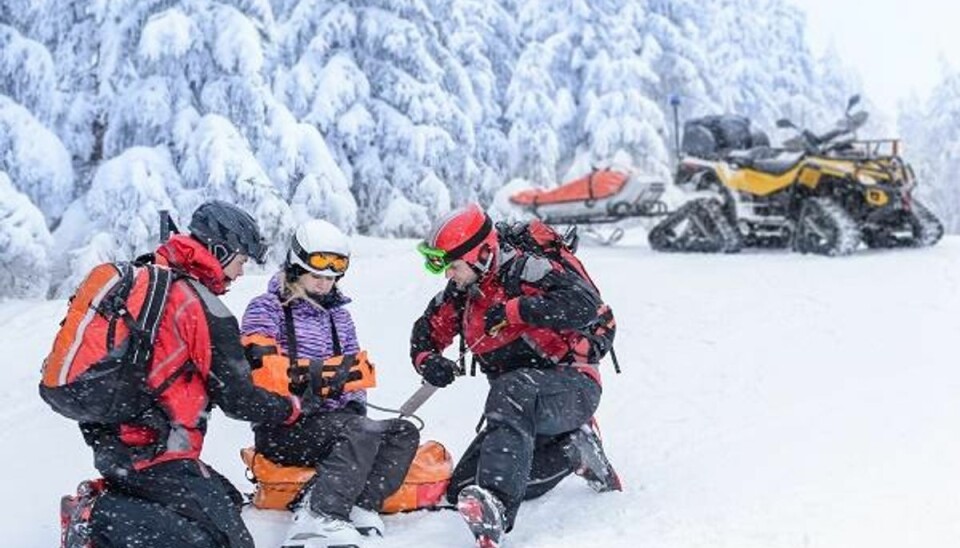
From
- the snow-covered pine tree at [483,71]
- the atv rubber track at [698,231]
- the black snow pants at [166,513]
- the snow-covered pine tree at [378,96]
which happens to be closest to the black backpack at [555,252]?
the black snow pants at [166,513]

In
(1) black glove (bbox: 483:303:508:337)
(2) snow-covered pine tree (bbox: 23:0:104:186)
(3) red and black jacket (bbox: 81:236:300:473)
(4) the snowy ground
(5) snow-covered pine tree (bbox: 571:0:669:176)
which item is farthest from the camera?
(5) snow-covered pine tree (bbox: 571:0:669:176)

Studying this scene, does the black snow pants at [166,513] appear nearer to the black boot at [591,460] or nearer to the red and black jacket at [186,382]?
the red and black jacket at [186,382]

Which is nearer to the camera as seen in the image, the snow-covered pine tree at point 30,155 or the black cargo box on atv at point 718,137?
the snow-covered pine tree at point 30,155

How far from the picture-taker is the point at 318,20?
1734 centimetres

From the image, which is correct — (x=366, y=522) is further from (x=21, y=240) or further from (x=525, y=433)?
(x=21, y=240)

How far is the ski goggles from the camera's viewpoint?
4.48m

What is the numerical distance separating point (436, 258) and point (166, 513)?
1716 millimetres

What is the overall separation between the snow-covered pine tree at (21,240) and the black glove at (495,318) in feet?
29.1

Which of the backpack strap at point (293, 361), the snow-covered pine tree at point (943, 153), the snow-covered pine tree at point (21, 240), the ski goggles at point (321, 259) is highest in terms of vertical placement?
the ski goggles at point (321, 259)

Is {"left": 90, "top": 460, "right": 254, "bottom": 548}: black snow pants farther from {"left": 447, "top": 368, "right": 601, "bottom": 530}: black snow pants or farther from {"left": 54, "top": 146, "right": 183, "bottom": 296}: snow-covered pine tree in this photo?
{"left": 54, "top": 146, "right": 183, "bottom": 296}: snow-covered pine tree

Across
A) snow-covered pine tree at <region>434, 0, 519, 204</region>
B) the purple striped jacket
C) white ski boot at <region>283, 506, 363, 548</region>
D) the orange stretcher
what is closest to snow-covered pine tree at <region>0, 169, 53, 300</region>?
the orange stretcher

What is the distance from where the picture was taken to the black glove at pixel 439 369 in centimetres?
486

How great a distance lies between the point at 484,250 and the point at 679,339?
14.4 ft

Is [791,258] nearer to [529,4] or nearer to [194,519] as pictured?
[194,519]
